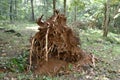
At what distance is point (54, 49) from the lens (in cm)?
901

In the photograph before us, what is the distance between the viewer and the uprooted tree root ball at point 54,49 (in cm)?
877

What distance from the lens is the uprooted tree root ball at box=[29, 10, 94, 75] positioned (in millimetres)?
8766

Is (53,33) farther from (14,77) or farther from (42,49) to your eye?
(14,77)

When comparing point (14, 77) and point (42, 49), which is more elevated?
point (42, 49)

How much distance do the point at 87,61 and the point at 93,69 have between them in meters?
0.46

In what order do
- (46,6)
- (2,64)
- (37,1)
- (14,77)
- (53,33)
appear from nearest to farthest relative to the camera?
(14,77)
(2,64)
(53,33)
(46,6)
(37,1)

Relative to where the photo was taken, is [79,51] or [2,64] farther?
[79,51]

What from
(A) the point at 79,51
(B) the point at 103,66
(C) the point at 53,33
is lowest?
(B) the point at 103,66

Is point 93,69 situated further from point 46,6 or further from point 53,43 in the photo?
point 46,6

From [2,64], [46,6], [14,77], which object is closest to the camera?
[14,77]

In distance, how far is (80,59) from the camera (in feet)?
31.0

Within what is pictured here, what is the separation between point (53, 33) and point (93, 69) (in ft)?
6.22

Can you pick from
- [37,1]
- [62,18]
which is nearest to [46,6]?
[37,1]

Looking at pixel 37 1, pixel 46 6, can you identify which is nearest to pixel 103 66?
pixel 46 6
